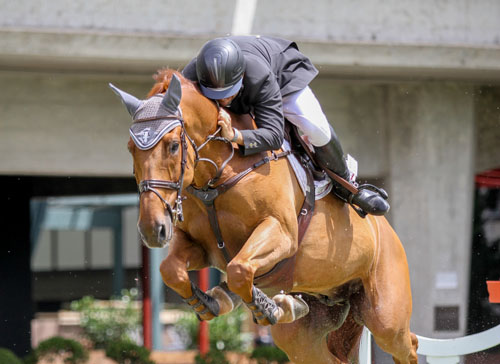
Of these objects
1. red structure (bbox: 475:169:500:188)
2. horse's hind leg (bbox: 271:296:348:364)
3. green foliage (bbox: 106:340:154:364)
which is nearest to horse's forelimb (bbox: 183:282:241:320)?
horse's hind leg (bbox: 271:296:348:364)

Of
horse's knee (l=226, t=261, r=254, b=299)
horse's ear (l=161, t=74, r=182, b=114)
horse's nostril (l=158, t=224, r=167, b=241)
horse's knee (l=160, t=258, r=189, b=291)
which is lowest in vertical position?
horse's knee (l=160, t=258, r=189, b=291)

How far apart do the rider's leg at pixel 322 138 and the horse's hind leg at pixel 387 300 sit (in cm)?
46

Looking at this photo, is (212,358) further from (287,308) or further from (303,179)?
(303,179)

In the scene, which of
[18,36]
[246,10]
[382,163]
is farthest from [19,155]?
[382,163]

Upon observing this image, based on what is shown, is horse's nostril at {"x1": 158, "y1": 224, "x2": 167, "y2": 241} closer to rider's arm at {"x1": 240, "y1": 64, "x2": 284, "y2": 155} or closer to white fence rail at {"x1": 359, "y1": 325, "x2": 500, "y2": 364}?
rider's arm at {"x1": 240, "y1": 64, "x2": 284, "y2": 155}

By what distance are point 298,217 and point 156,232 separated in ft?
3.84

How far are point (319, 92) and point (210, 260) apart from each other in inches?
231

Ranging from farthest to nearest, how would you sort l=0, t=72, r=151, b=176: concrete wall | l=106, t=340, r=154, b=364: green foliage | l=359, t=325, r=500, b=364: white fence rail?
l=106, t=340, r=154, b=364: green foliage → l=0, t=72, r=151, b=176: concrete wall → l=359, t=325, r=500, b=364: white fence rail

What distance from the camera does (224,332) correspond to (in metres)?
12.0

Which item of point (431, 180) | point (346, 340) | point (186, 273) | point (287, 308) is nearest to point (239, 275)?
point (186, 273)

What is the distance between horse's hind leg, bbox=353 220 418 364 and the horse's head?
1.80m

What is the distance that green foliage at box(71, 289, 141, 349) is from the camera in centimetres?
1320

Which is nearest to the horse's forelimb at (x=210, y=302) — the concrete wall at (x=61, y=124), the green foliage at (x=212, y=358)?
the concrete wall at (x=61, y=124)

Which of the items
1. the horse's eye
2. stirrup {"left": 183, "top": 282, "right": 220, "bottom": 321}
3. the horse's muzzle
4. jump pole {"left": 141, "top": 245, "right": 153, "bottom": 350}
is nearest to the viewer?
the horse's muzzle
